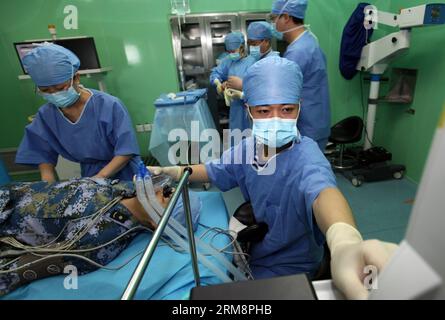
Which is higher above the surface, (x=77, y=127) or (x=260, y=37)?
(x=260, y=37)

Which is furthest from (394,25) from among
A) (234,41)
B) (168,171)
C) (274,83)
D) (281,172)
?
(168,171)

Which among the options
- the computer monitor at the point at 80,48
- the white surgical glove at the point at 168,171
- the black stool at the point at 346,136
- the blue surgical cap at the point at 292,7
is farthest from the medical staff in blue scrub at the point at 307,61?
the computer monitor at the point at 80,48

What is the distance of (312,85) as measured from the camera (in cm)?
182

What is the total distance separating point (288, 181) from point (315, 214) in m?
0.23

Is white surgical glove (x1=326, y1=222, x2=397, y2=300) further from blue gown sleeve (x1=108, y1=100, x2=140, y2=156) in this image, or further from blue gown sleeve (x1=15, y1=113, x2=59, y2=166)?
blue gown sleeve (x1=15, y1=113, x2=59, y2=166)

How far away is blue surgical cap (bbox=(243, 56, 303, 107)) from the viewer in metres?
0.97

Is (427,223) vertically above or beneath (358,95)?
above

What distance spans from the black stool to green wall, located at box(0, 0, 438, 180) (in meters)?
0.45

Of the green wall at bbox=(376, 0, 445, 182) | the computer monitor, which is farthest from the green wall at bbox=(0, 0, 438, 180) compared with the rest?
the computer monitor

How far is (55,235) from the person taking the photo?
1.14m

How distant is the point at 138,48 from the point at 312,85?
Answer: 2.17m

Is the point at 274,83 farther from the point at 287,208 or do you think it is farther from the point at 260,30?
the point at 260,30
